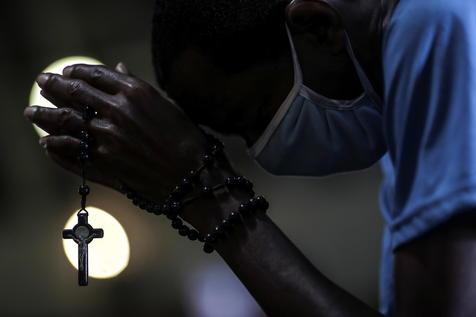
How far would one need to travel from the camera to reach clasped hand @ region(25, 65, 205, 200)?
1335mm

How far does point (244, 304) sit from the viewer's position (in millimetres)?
5707

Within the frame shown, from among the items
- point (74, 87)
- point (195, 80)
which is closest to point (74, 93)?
point (74, 87)

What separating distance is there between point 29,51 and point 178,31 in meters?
3.93

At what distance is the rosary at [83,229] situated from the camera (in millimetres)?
1383

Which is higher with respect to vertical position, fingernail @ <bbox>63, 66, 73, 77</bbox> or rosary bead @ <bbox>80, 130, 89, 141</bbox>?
fingernail @ <bbox>63, 66, 73, 77</bbox>

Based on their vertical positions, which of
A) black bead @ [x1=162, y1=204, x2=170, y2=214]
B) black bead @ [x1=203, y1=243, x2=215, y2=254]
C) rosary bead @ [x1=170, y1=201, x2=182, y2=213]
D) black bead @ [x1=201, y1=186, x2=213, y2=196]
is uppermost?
black bead @ [x1=162, y1=204, x2=170, y2=214]

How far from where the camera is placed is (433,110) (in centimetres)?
109

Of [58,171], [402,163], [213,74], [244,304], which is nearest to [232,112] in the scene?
[213,74]

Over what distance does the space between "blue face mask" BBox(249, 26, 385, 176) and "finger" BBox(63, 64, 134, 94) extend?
24 centimetres

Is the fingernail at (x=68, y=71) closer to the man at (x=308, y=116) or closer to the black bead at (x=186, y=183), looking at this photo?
the man at (x=308, y=116)

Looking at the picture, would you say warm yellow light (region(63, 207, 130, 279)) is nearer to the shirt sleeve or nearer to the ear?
the ear

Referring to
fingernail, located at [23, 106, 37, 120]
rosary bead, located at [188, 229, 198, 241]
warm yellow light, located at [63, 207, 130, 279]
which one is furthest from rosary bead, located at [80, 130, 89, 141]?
warm yellow light, located at [63, 207, 130, 279]

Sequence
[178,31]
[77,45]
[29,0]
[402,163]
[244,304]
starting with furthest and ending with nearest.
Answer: [244,304] → [77,45] → [29,0] → [178,31] → [402,163]

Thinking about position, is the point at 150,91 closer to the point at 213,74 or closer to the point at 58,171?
the point at 213,74
